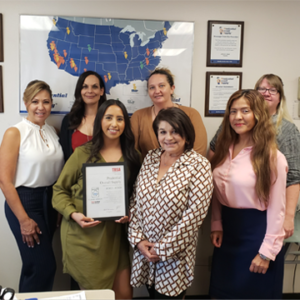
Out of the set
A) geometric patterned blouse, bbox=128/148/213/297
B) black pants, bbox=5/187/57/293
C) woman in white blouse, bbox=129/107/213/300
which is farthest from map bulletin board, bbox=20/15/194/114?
geometric patterned blouse, bbox=128/148/213/297

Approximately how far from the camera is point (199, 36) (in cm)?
229

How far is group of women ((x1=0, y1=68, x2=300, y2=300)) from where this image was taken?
4.97 ft

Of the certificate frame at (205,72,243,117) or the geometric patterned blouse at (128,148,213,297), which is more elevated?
the certificate frame at (205,72,243,117)

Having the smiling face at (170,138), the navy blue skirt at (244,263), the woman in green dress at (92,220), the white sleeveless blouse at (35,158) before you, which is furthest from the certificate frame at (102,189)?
the navy blue skirt at (244,263)

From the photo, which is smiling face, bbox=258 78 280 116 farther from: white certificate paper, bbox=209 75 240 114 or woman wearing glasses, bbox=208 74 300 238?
white certificate paper, bbox=209 75 240 114

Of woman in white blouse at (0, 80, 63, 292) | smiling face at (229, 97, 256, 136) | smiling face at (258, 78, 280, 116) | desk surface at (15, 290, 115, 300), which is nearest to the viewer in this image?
desk surface at (15, 290, 115, 300)

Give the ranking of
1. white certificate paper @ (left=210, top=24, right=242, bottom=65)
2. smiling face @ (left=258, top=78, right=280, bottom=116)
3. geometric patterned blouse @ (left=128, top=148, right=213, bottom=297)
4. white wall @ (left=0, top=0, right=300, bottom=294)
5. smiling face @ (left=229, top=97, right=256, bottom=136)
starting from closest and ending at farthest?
1. geometric patterned blouse @ (left=128, top=148, right=213, bottom=297)
2. smiling face @ (left=229, top=97, right=256, bottom=136)
3. smiling face @ (left=258, top=78, right=280, bottom=116)
4. white wall @ (left=0, top=0, right=300, bottom=294)
5. white certificate paper @ (left=210, top=24, right=242, bottom=65)

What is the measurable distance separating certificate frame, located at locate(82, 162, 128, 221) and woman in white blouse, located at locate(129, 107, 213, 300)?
0.32ft

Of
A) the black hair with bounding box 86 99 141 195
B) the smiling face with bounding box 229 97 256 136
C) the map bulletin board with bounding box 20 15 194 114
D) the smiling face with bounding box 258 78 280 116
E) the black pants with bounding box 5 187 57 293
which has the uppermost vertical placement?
the map bulletin board with bounding box 20 15 194 114

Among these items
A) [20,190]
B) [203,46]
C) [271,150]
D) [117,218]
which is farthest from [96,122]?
[203,46]

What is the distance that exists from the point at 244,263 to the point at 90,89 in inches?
65.1

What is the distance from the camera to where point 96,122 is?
1700 millimetres

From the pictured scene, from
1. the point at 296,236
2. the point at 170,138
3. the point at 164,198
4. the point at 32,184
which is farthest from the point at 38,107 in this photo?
the point at 296,236

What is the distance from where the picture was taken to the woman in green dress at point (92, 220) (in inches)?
64.6
